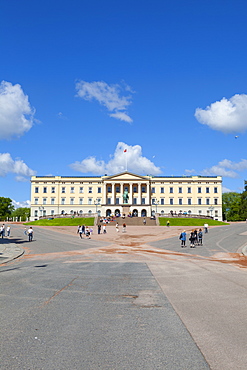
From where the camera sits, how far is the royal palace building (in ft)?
431

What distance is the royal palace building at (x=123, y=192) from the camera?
431 feet

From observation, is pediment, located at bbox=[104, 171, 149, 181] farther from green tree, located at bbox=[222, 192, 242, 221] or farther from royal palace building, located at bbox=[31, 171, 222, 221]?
green tree, located at bbox=[222, 192, 242, 221]

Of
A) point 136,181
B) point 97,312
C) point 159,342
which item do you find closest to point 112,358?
point 159,342

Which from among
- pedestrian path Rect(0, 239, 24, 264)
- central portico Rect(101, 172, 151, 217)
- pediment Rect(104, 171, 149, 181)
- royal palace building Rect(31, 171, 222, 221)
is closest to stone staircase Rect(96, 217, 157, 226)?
central portico Rect(101, 172, 151, 217)

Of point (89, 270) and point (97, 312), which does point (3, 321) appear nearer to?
point (97, 312)

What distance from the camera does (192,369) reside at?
541cm

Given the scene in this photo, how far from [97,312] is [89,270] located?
9280 mm

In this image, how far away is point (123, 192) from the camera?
130m

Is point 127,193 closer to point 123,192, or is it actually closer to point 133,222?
point 123,192

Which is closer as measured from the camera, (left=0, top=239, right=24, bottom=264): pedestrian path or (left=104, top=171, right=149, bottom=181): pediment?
(left=0, top=239, right=24, bottom=264): pedestrian path

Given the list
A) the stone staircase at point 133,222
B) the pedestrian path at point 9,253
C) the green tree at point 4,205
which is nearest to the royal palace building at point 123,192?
the green tree at point 4,205

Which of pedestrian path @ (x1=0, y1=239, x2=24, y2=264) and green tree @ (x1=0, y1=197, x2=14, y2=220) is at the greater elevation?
green tree @ (x1=0, y1=197, x2=14, y2=220)

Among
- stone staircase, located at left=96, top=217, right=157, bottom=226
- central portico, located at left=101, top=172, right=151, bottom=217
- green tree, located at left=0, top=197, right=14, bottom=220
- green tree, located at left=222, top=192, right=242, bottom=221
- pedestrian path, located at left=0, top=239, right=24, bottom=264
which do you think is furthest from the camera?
green tree, located at left=222, top=192, right=242, bottom=221

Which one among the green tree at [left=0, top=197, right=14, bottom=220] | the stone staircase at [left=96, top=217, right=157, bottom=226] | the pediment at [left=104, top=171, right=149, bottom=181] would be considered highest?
the pediment at [left=104, top=171, right=149, bottom=181]
